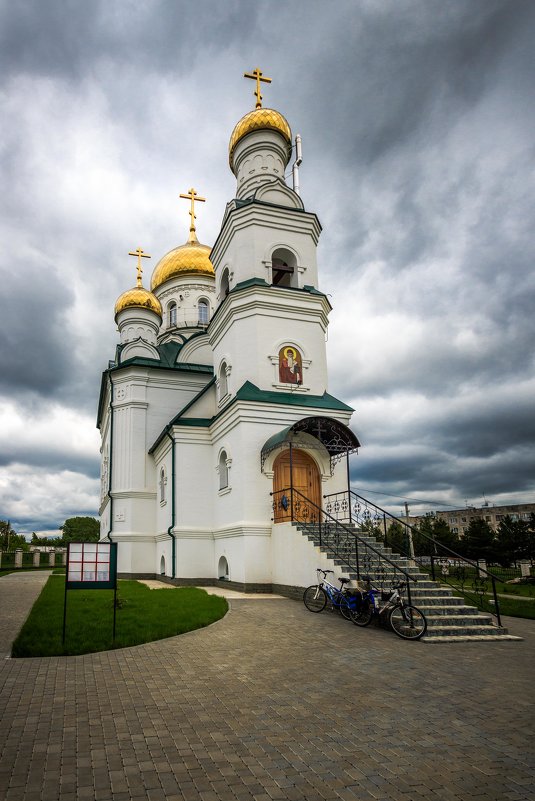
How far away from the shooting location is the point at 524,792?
141 inches

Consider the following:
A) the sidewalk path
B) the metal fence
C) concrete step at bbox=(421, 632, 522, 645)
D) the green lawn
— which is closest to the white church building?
the green lawn

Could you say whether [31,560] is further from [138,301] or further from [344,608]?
[344,608]

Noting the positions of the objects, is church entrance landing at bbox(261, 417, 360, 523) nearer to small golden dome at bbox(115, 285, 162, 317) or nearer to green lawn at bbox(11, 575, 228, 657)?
green lawn at bbox(11, 575, 228, 657)

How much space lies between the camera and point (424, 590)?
10.1 m

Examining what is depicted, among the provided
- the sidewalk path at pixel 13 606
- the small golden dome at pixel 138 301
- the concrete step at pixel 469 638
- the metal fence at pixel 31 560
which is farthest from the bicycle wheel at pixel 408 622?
the metal fence at pixel 31 560

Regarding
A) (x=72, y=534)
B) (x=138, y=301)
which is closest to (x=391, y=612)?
(x=138, y=301)

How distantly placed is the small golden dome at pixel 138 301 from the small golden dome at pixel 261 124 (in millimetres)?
8975

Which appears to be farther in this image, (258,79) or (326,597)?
(258,79)

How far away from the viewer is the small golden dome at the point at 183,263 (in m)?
27.8

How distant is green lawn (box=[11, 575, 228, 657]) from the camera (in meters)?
7.31

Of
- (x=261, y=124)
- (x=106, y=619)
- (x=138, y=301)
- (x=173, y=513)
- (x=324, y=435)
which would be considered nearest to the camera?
(x=106, y=619)

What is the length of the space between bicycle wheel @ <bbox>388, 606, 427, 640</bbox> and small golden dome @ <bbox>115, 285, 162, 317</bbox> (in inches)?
802

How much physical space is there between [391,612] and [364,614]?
532 mm

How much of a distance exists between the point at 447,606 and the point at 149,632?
4870 mm
